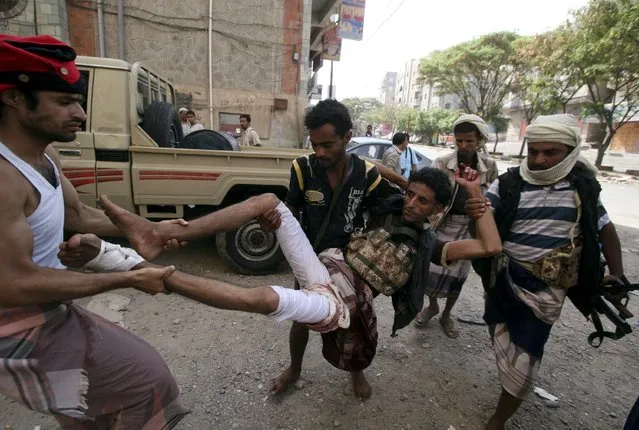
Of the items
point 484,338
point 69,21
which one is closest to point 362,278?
point 484,338

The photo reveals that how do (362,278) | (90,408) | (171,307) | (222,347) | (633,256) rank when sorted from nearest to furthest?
(90,408) < (362,278) < (222,347) < (171,307) < (633,256)

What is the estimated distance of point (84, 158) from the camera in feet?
10.7

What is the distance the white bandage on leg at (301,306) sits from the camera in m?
1.42

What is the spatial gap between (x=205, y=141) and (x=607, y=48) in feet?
52.1

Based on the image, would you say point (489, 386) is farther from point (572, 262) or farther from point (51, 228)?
point (51, 228)

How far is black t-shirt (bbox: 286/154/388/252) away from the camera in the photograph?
6.51 ft

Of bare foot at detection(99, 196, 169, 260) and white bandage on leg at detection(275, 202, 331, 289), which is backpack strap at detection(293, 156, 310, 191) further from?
bare foot at detection(99, 196, 169, 260)

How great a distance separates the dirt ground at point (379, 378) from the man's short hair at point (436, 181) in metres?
1.29

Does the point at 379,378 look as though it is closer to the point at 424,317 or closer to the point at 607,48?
the point at 424,317

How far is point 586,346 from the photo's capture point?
115 inches

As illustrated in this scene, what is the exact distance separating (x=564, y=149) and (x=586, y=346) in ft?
6.92

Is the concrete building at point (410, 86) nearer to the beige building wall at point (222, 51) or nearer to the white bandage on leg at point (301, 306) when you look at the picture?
the beige building wall at point (222, 51)

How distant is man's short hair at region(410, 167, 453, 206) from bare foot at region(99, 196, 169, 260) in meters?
1.28

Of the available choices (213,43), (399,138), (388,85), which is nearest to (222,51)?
(213,43)
